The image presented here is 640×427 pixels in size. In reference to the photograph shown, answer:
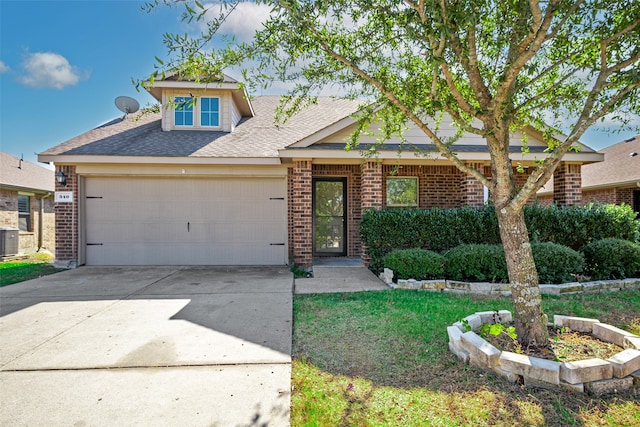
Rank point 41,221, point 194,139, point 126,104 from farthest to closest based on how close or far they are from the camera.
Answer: point 41,221 < point 126,104 < point 194,139

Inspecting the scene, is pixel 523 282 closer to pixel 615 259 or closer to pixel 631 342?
pixel 631 342

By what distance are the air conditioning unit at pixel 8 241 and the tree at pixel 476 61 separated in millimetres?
11848

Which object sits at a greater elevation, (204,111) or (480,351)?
(204,111)

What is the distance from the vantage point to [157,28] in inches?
156

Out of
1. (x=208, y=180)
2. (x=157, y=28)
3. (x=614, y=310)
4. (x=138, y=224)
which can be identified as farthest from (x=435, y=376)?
(x=138, y=224)

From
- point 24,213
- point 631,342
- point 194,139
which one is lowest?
point 631,342

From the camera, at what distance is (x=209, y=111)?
10078mm

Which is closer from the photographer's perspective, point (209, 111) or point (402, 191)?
point (402, 191)

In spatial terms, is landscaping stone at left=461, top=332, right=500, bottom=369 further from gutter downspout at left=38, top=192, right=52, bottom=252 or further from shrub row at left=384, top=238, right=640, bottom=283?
gutter downspout at left=38, top=192, right=52, bottom=252

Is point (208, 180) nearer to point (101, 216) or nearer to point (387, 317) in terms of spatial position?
point (101, 216)

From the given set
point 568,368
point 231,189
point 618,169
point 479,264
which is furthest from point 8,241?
point 618,169

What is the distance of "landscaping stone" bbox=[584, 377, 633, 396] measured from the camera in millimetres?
2510

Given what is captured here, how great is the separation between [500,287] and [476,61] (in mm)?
3904

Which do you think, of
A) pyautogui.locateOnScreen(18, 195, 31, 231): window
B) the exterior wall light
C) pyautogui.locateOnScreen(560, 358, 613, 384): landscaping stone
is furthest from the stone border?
pyautogui.locateOnScreen(18, 195, 31, 231): window
